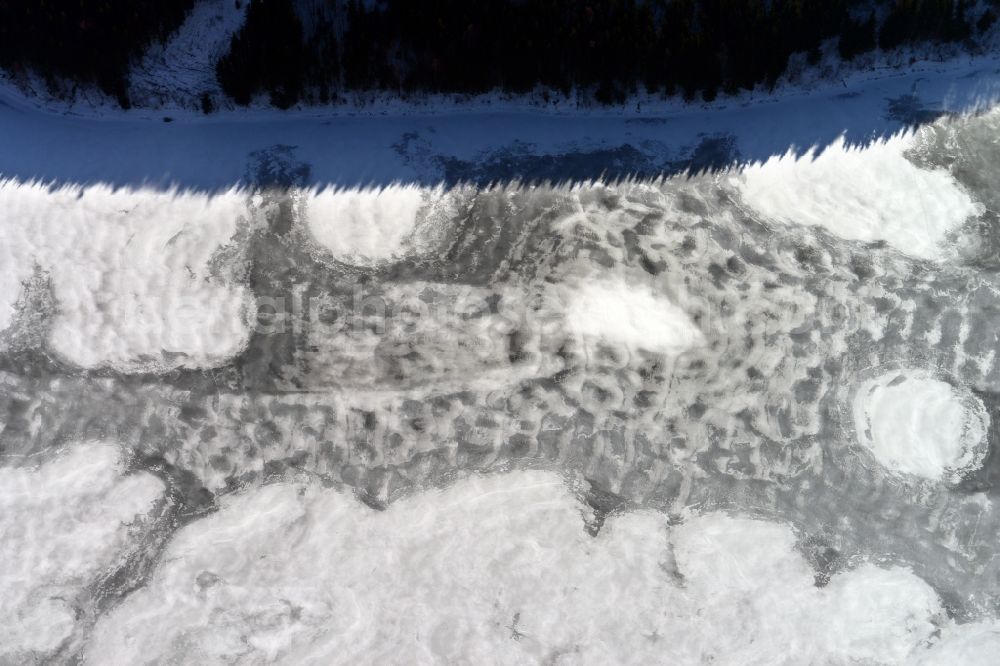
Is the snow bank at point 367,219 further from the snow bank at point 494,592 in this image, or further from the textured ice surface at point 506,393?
the snow bank at point 494,592

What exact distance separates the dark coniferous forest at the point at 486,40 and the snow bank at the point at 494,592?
5795 mm

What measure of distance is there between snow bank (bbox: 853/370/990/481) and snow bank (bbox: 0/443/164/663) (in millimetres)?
8448

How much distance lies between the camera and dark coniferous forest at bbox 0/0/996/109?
30.4 feet

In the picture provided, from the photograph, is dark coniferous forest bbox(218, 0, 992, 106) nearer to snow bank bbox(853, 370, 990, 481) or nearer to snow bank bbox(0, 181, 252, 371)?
snow bank bbox(0, 181, 252, 371)

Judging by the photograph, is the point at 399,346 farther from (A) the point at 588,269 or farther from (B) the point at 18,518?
(B) the point at 18,518

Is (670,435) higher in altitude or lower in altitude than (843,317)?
lower

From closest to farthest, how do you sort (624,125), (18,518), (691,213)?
(18,518), (691,213), (624,125)

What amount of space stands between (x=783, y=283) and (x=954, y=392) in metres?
2.33

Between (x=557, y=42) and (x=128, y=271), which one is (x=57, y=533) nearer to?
(x=128, y=271)

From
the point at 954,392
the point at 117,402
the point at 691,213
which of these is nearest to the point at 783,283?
the point at 691,213

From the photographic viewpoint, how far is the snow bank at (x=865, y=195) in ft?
29.5

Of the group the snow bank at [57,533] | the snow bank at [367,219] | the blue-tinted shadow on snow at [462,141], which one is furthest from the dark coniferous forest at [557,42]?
the snow bank at [57,533]

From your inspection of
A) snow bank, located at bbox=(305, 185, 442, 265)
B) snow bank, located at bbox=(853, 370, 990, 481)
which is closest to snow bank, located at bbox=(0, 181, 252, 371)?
snow bank, located at bbox=(305, 185, 442, 265)

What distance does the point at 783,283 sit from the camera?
8.66m
